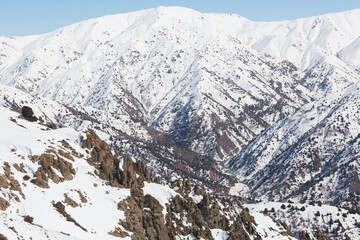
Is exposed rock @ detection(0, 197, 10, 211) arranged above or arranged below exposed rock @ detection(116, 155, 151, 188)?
below

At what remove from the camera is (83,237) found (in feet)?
234

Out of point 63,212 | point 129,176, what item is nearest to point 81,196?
point 63,212

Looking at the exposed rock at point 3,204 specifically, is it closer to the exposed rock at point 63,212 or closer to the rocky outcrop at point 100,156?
the exposed rock at point 63,212

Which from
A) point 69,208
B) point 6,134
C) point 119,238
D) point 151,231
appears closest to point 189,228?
point 151,231

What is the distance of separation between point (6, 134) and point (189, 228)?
156ft

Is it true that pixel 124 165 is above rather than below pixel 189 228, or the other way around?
above

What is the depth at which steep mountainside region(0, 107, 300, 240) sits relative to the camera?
6969cm

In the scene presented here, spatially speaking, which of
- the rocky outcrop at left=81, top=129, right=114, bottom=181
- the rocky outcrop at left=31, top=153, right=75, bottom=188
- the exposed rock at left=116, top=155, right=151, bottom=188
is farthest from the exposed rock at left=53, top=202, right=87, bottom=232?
the exposed rock at left=116, top=155, right=151, bottom=188

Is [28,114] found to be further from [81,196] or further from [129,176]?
[81,196]

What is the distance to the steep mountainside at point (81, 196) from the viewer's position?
69.7 m

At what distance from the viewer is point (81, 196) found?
8219 centimetres

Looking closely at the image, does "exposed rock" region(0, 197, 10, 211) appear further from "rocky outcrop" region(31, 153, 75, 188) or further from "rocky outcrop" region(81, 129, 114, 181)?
"rocky outcrop" region(81, 129, 114, 181)

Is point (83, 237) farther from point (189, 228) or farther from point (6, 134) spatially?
point (189, 228)

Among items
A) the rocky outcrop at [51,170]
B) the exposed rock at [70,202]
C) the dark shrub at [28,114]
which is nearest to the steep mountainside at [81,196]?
the rocky outcrop at [51,170]
